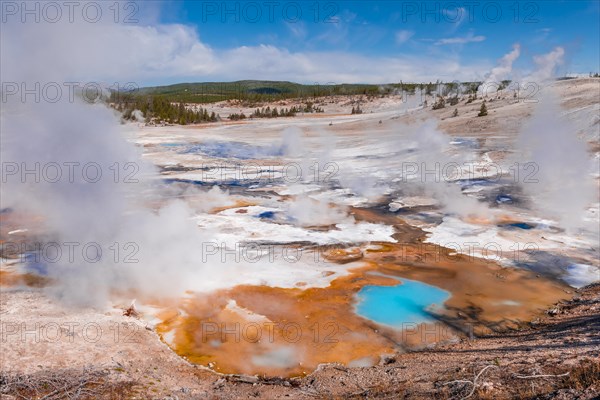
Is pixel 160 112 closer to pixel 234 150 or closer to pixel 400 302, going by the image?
pixel 234 150

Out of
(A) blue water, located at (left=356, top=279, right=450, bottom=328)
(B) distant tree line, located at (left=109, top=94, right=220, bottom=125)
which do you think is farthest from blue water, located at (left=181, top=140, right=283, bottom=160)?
(A) blue water, located at (left=356, top=279, right=450, bottom=328)

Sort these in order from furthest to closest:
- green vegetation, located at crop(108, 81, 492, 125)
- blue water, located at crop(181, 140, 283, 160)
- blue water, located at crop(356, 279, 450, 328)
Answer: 1. green vegetation, located at crop(108, 81, 492, 125)
2. blue water, located at crop(181, 140, 283, 160)
3. blue water, located at crop(356, 279, 450, 328)

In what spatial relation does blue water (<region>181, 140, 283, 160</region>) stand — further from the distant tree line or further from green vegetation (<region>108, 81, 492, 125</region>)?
the distant tree line

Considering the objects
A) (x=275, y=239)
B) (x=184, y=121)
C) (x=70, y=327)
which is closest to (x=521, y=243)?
(x=275, y=239)

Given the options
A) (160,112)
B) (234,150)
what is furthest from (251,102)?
(234,150)

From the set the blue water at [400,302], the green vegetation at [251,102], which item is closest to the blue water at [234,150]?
the green vegetation at [251,102]

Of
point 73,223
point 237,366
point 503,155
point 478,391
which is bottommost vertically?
point 237,366

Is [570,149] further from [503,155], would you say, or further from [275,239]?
[275,239]

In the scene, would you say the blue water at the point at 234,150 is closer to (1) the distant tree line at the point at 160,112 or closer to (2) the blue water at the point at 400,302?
(1) the distant tree line at the point at 160,112
